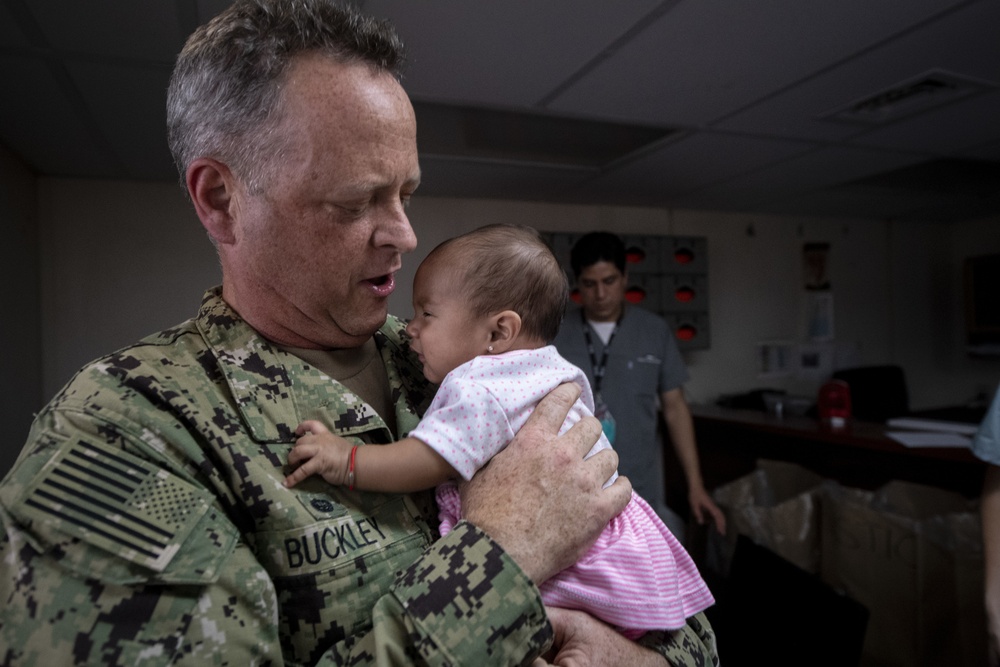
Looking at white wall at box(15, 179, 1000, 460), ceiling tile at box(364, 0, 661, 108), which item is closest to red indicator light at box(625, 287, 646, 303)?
white wall at box(15, 179, 1000, 460)

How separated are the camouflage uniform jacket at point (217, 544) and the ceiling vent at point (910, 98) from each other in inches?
98.2

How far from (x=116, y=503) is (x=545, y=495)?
0.51 meters

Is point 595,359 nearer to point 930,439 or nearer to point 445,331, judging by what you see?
point 930,439

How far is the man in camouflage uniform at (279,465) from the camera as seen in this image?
0.58 metres

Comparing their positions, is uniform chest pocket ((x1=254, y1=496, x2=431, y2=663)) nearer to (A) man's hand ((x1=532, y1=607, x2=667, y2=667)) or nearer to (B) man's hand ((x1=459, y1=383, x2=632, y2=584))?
(B) man's hand ((x1=459, y1=383, x2=632, y2=584))

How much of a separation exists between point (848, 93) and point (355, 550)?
2.52 meters

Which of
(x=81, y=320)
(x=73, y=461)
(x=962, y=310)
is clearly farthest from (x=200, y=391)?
(x=962, y=310)

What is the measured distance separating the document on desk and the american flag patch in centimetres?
301

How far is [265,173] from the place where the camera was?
0.81m

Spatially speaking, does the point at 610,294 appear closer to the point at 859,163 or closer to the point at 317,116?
the point at 859,163

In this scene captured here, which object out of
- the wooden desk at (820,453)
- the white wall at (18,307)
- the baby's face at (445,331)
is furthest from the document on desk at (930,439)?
the white wall at (18,307)

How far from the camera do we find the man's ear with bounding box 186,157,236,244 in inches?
33.4

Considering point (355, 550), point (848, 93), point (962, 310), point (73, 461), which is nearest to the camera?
point (73, 461)

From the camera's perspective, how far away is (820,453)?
312 cm
